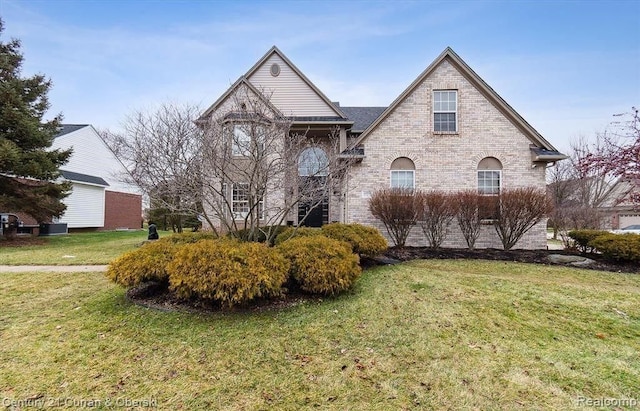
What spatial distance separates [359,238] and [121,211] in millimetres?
24565

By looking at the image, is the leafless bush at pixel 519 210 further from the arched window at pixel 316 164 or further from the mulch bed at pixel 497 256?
the arched window at pixel 316 164

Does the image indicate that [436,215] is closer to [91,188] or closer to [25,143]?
[25,143]

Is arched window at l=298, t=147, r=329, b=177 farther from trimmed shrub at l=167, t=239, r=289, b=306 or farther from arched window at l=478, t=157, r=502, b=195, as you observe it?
arched window at l=478, t=157, r=502, b=195

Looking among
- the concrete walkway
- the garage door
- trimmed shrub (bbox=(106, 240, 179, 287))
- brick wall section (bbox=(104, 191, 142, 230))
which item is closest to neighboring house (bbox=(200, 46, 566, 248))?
the concrete walkway

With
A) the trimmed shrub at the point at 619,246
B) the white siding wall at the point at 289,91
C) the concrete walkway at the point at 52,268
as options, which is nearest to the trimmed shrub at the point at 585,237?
the trimmed shrub at the point at 619,246

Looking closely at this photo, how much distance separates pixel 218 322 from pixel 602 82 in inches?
876

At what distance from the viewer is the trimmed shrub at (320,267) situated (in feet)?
17.2

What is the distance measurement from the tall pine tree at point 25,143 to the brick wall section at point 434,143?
13.5m

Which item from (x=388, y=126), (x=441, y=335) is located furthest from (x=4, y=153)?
(x=441, y=335)

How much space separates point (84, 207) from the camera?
70.7ft

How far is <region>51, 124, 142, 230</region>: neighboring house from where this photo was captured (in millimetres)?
20641

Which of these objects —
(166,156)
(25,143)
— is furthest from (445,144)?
(25,143)

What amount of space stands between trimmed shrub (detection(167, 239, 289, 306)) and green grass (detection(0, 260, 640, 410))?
0.35 meters

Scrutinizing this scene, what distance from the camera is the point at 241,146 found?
634cm
